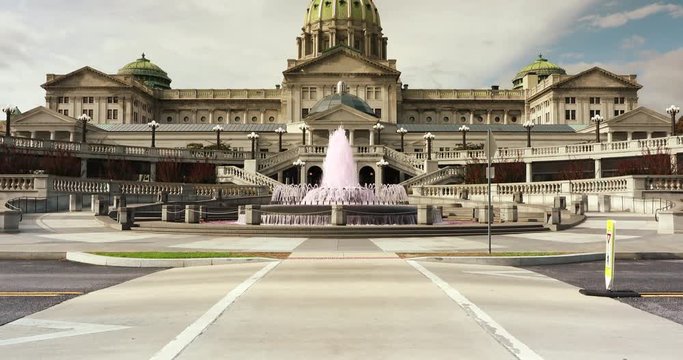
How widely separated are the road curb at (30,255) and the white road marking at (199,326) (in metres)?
8.85

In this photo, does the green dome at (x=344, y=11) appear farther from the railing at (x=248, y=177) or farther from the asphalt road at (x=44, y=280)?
the asphalt road at (x=44, y=280)

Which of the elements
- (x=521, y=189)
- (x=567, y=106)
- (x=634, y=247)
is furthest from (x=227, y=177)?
(x=567, y=106)

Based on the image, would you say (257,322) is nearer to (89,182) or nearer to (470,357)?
(470,357)

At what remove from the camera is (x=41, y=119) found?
95.5 metres

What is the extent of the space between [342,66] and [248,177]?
6422 centimetres

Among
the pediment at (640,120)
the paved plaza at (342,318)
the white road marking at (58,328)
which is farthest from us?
the pediment at (640,120)

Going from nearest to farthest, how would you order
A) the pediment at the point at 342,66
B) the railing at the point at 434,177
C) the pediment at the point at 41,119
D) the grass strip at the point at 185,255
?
the grass strip at the point at 185,255 < the railing at the point at 434,177 < the pediment at the point at 41,119 < the pediment at the point at 342,66

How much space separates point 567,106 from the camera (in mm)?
121688

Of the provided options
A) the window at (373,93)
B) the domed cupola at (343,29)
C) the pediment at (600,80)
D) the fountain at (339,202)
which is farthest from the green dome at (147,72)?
the pediment at (600,80)

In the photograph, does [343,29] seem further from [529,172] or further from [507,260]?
[507,260]

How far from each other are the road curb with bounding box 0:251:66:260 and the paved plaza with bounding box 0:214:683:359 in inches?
202

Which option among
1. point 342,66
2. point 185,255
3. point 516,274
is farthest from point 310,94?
point 516,274

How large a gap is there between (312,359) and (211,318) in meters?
2.73

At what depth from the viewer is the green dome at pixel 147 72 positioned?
152625mm
